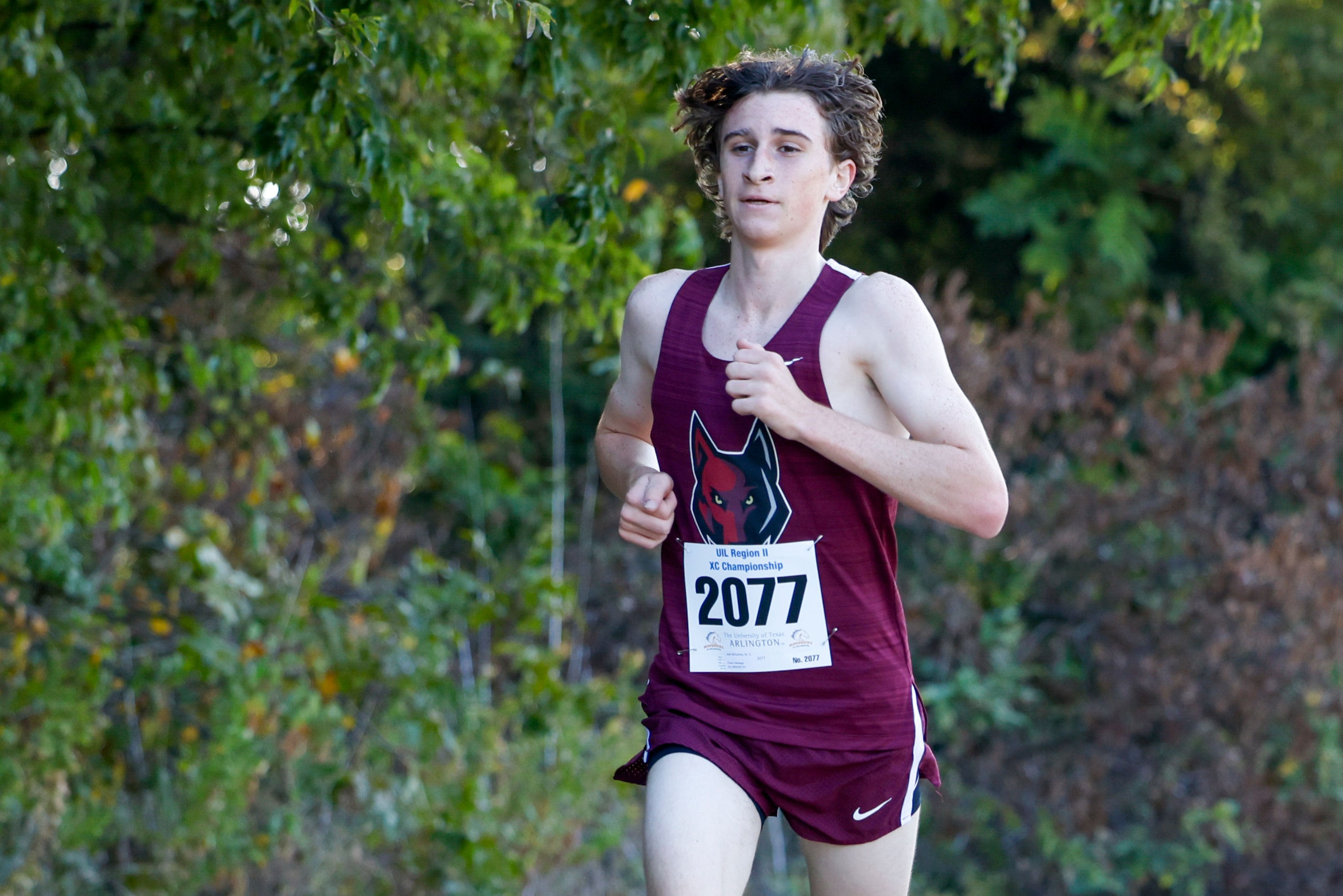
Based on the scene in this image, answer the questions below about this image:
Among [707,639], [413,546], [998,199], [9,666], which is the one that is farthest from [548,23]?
[998,199]

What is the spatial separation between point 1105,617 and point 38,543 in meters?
4.60

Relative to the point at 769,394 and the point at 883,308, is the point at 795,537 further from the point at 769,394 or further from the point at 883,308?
the point at 883,308

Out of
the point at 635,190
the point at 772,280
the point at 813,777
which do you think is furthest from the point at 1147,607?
the point at 772,280

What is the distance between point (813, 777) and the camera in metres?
2.44

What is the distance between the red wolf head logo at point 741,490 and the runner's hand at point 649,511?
0.23 feet

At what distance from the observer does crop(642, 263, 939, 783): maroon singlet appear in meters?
2.41

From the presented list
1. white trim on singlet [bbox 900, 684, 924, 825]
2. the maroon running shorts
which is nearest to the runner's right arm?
the maroon running shorts

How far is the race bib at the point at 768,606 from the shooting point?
2.42m

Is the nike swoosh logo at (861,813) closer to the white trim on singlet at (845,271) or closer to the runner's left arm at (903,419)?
the runner's left arm at (903,419)

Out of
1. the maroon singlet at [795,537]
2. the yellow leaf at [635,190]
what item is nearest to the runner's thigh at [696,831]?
the maroon singlet at [795,537]

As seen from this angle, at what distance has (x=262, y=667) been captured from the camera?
4844 millimetres

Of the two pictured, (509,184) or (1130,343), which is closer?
(509,184)

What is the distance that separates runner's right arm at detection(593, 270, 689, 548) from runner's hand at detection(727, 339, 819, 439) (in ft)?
0.87

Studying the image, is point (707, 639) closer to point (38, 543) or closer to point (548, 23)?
point (548, 23)
